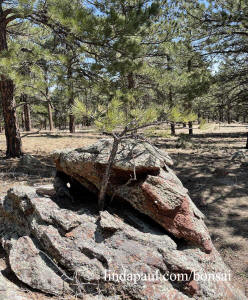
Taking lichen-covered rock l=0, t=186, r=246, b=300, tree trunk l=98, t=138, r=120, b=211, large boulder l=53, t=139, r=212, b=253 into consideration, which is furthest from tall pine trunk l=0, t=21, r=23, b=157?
tree trunk l=98, t=138, r=120, b=211

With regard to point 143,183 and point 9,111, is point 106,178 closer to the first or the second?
point 143,183

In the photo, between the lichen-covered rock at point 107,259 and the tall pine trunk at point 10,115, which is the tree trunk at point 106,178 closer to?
the lichen-covered rock at point 107,259

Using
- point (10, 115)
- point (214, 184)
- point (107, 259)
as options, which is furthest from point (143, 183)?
point (10, 115)

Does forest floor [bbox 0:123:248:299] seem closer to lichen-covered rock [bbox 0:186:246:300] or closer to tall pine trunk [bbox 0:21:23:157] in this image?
lichen-covered rock [bbox 0:186:246:300]

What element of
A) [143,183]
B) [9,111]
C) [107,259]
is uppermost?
[9,111]

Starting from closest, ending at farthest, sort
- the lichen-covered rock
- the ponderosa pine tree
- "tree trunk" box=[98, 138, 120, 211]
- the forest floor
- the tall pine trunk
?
the lichen-covered rock
"tree trunk" box=[98, 138, 120, 211]
the forest floor
the ponderosa pine tree
the tall pine trunk

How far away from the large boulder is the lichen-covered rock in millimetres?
220

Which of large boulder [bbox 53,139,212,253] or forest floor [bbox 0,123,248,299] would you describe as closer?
large boulder [bbox 53,139,212,253]

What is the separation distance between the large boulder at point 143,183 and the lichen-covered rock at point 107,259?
22 cm

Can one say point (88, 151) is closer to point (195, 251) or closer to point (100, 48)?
point (195, 251)

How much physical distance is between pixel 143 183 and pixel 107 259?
1.11 metres

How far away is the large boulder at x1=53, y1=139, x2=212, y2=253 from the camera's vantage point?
3.21 m

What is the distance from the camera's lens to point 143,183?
10.9ft

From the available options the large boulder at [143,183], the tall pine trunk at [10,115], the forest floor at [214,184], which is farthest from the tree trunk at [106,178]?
the tall pine trunk at [10,115]
